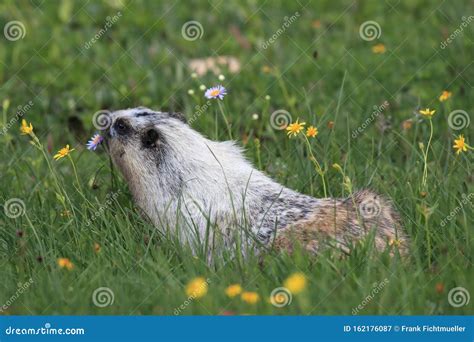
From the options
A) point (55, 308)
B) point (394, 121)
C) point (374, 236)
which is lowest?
point (55, 308)

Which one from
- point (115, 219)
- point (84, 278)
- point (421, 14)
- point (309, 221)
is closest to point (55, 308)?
point (84, 278)

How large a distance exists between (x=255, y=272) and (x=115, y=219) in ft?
4.18

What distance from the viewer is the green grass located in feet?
17.3

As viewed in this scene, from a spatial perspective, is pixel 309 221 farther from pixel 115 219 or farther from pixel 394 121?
pixel 394 121

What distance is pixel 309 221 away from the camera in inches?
229
